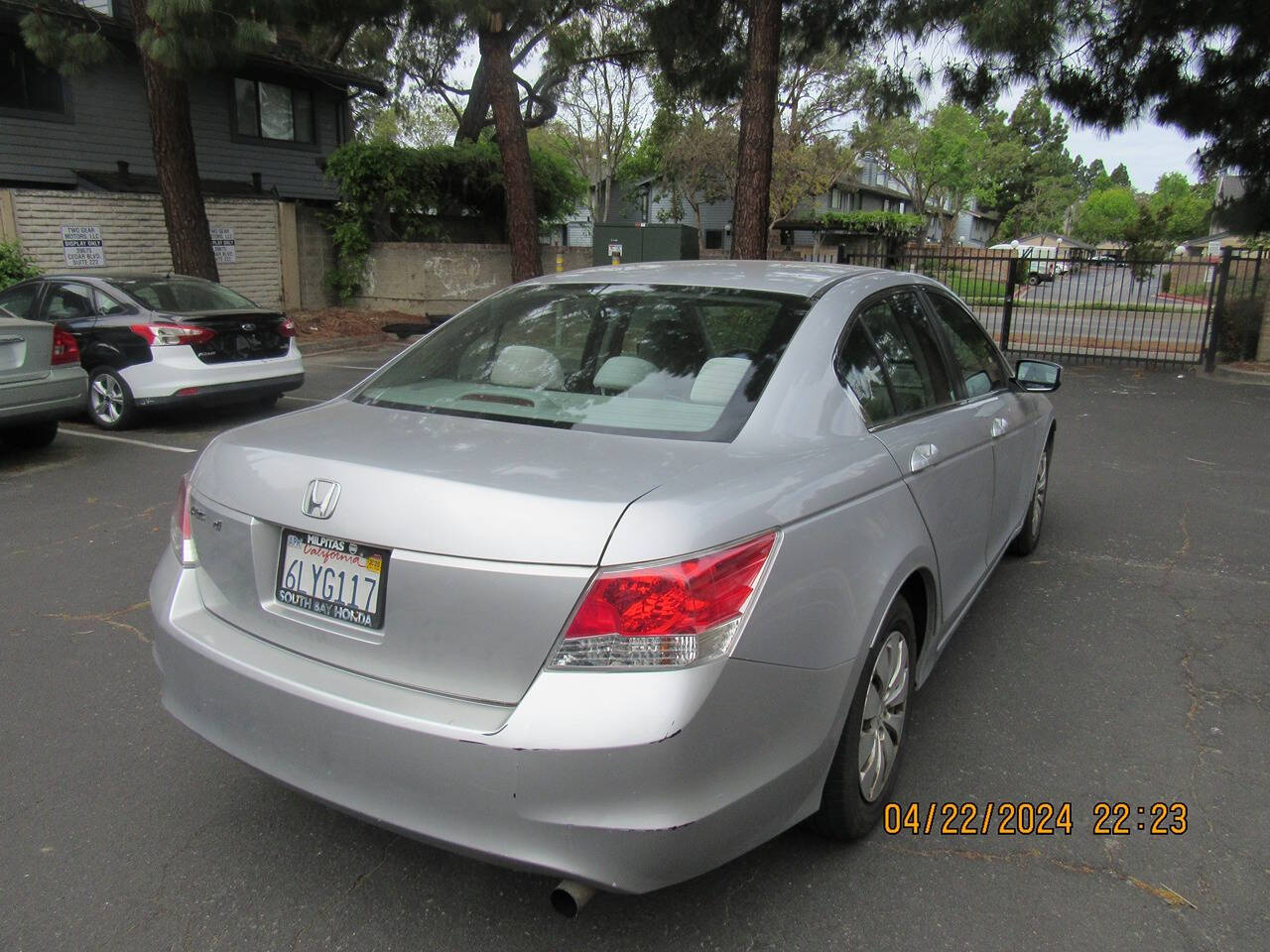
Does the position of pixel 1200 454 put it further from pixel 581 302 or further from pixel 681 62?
pixel 681 62

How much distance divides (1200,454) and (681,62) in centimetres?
940

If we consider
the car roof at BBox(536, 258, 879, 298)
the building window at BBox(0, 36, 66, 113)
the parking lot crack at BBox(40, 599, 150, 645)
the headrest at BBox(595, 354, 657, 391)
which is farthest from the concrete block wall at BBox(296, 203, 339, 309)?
the headrest at BBox(595, 354, 657, 391)

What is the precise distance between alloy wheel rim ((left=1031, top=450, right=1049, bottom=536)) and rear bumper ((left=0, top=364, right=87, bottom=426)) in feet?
23.3

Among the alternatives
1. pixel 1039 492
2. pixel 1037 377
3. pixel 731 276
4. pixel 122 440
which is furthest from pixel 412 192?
pixel 731 276

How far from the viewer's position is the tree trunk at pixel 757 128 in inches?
475

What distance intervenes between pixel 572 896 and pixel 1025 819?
158 cm

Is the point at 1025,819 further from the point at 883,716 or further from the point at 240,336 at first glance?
the point at 240,336

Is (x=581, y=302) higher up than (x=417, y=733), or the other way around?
(x=581, y=302)

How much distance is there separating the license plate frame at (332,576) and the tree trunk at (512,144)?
43.4 ft

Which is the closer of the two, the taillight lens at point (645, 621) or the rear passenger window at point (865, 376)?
the taillight lens at point (645, 621)

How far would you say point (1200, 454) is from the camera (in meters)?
8.53

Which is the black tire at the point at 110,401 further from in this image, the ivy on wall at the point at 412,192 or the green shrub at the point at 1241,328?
the green shrub at the point at 1241,328

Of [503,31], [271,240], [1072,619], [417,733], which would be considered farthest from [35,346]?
[271,240]

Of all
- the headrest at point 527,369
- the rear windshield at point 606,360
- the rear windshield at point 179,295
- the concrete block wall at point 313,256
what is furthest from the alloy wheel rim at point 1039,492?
the concrete block wall at point 313,256
